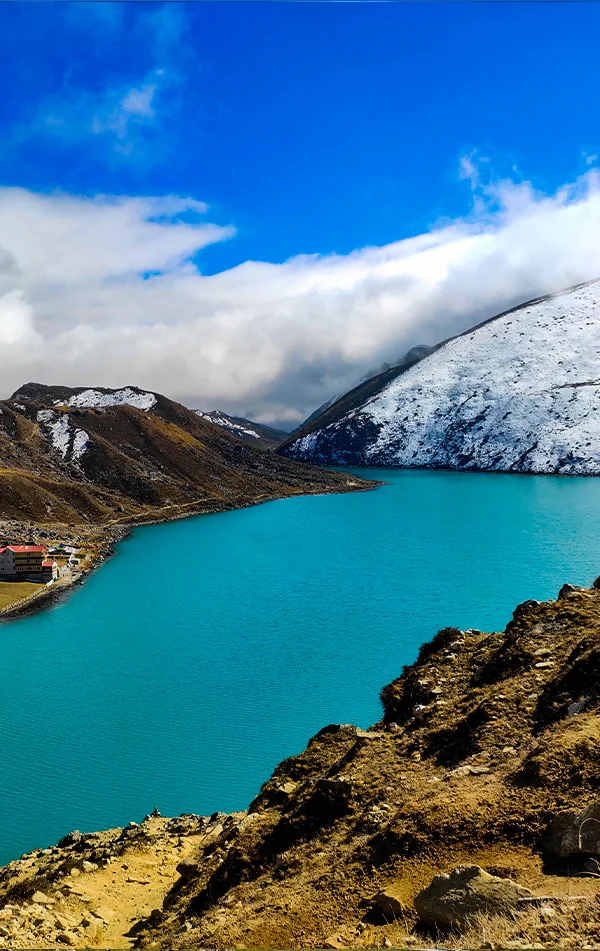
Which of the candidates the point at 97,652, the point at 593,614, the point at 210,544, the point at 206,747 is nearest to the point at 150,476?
the point at 210,544

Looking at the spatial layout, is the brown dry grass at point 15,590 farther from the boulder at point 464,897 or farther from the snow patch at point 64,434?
the snow patch at point 64,434

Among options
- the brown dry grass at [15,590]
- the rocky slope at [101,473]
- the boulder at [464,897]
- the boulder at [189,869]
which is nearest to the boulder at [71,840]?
the boulder at [189,869]

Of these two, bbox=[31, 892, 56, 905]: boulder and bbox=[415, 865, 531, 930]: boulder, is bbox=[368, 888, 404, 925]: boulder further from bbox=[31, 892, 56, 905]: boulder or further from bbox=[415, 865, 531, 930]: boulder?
bbox=[31, 892, 56, 905]: boulder

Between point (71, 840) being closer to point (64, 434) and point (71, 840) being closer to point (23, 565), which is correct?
point (23, 565)

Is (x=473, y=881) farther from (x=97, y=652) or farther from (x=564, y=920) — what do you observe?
(x=97, y=652)

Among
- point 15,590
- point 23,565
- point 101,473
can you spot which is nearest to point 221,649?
point 15,590
